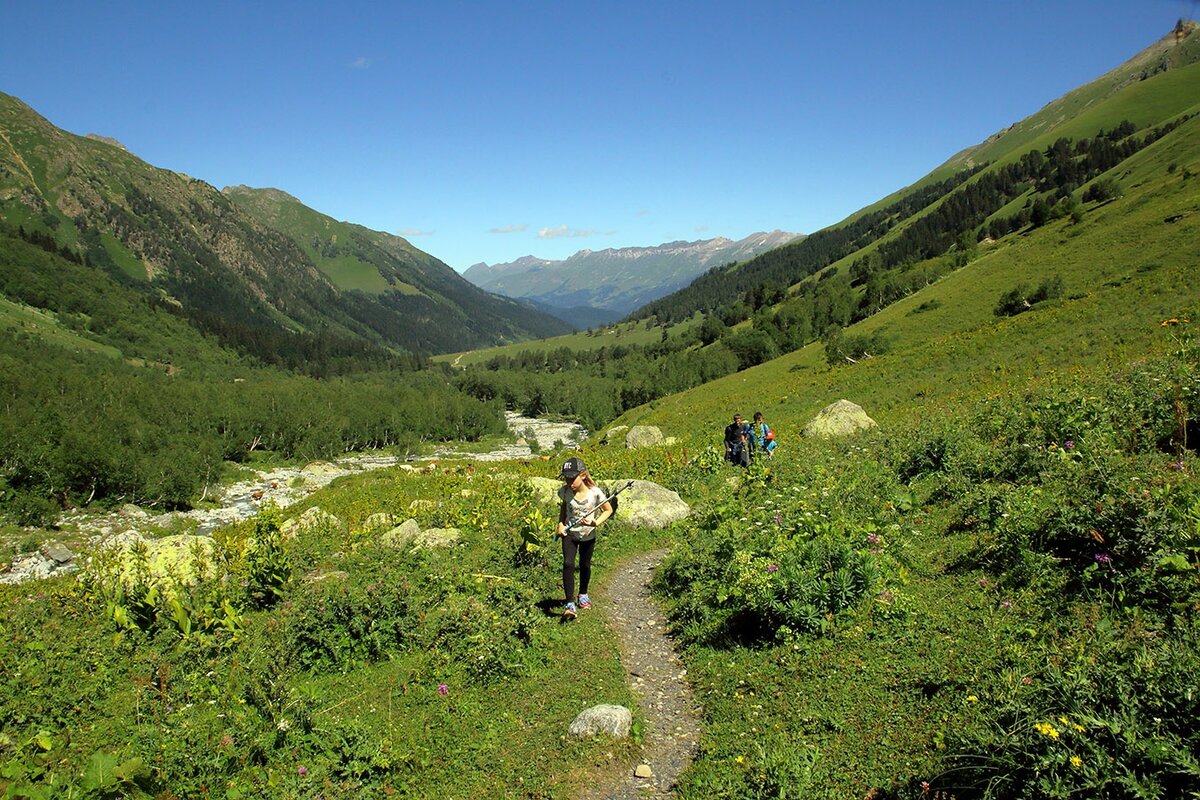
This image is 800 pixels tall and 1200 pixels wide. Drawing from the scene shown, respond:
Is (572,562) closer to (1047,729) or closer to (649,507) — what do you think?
(649,507)

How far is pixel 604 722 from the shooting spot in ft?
24.2

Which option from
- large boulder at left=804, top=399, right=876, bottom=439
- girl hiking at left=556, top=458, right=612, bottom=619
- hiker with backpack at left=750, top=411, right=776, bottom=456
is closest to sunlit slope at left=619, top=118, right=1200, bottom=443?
large boulder at left=804, top=399, right=876, bottom=439

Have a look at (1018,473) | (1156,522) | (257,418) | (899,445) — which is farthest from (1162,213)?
(257,418)

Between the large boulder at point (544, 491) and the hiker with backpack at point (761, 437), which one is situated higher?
the hiker with backpack at point (761, 437)

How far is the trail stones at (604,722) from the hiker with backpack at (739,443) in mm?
Result: 13955

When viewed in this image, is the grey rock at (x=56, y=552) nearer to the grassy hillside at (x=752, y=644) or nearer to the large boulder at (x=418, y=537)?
the grassy hillside at (x=752, y=644)

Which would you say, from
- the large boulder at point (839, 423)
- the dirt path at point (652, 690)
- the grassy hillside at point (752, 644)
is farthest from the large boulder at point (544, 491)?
the large boulder at point (839, 423)

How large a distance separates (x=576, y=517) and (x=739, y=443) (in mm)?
11759

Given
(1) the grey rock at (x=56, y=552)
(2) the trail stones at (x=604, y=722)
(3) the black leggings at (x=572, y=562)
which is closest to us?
(2) the trail stones at (x=604, y=722)

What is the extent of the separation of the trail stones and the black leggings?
3.23 meters

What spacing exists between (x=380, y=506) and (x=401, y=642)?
12652 millimetres

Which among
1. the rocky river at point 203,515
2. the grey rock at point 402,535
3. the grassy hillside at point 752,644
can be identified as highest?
the grassy hillside at point 752,644

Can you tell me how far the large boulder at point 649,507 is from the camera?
17078mm

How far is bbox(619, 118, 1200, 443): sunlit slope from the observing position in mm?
28625
